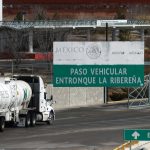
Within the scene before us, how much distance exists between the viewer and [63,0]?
15888cm

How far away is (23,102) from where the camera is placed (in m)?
39.8

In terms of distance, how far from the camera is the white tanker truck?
37.1m

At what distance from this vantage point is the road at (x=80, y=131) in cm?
3006

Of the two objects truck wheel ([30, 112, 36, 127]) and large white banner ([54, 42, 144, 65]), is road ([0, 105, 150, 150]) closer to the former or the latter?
truck wheel ([30, 112, 36, 127])

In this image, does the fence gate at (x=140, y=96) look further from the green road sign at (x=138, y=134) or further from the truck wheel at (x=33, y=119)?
the green road sign at (x=138, y=134)

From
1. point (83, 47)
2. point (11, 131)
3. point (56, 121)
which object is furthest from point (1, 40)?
point (83, 47)

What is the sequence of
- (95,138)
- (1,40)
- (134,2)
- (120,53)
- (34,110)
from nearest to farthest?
(120,53) < (95,138) < (34,110) < (1,40) < (134,2)

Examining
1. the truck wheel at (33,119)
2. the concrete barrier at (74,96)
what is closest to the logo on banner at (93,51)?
the truck wheel at (33,119)

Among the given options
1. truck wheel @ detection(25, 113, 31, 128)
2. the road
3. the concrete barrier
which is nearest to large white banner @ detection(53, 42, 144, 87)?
the road

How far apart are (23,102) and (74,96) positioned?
18407mm

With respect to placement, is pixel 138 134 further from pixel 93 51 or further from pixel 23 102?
pixel 23 102

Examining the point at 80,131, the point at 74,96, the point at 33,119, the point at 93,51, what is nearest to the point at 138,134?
the point at 93,51

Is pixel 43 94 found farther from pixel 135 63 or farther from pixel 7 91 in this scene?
pixel 135 63

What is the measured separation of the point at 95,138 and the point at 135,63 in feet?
43.7
